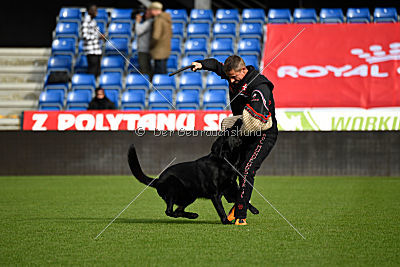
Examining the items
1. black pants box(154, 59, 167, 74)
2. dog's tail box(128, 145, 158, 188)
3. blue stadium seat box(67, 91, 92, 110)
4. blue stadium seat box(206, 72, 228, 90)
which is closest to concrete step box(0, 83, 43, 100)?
blue stadium seat box(67, 91, 92, 110)

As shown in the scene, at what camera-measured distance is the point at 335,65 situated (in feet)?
52.0

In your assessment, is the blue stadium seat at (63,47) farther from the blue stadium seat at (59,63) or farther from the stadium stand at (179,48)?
the blue stadium seat at (59,63)

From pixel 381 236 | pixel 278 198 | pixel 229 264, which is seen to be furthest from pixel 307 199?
pixel 229 264

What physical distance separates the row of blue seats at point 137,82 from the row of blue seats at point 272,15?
91.9 inches

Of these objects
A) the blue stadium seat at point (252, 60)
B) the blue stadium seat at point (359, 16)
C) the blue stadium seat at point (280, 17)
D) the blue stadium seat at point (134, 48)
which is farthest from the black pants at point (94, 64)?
the blue stadium seat at point (359, 16)

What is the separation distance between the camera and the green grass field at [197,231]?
4.97 metres

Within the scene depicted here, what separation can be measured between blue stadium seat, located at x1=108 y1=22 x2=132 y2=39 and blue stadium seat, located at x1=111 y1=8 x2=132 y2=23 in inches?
11.6

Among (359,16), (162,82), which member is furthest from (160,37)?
(359,16)

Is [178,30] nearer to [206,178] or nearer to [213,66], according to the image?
[213,66]

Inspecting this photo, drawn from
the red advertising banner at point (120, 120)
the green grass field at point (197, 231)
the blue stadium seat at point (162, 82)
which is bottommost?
the green grass field at point (197, 231)

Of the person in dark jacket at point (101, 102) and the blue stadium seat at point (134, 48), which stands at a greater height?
the blue stadium seat at point (134, 48)

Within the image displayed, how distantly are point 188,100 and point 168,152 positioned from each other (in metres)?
1.84

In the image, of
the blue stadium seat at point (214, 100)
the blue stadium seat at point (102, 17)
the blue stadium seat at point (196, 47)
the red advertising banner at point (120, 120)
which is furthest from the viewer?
the blue stadium seat at point (102, 17)

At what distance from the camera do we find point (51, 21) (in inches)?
778
